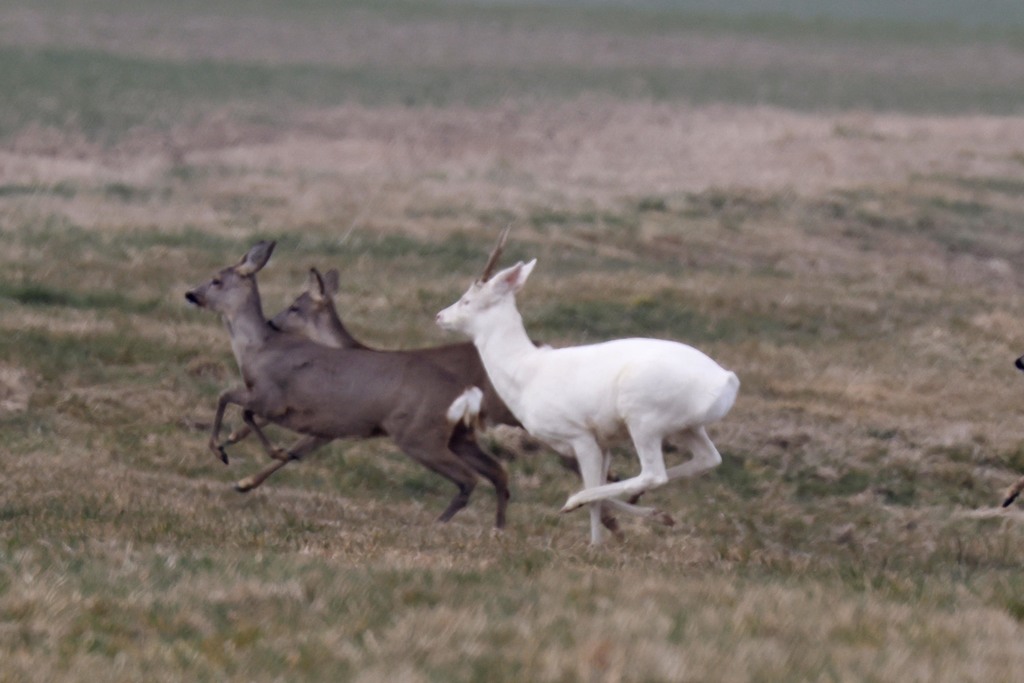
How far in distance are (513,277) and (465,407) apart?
1.40m

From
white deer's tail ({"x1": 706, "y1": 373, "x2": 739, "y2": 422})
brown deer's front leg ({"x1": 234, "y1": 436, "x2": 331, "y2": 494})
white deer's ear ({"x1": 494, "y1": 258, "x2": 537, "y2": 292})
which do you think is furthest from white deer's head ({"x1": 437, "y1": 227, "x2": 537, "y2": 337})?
brown deer's front leg ({"x1": 234, "y1": 436, "x2": 331, "y2": 494})

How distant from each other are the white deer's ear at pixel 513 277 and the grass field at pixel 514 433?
138cm

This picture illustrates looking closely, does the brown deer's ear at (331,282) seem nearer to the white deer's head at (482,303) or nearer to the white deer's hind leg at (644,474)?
the white deer's head at (482,303)

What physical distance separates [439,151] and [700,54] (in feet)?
153

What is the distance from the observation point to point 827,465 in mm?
13875

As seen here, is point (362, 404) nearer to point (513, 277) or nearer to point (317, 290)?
point (513, 277)

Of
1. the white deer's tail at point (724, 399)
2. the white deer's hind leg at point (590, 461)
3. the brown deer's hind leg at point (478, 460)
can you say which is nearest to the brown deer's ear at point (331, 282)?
the brown deer's hind leg at point (478, 460)

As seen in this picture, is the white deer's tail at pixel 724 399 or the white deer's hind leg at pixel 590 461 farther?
the white deer's hind leg at pixel 590 461

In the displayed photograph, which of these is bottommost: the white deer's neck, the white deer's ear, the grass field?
the grass field

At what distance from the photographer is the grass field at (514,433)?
20.9ft

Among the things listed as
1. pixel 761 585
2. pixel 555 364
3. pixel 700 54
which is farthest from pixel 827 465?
pixel 700 54

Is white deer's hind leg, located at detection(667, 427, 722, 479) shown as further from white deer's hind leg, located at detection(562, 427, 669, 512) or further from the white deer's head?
the white deer's head

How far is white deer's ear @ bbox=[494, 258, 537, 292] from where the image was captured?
10266 mm

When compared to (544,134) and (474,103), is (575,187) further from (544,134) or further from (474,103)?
(474,103)
